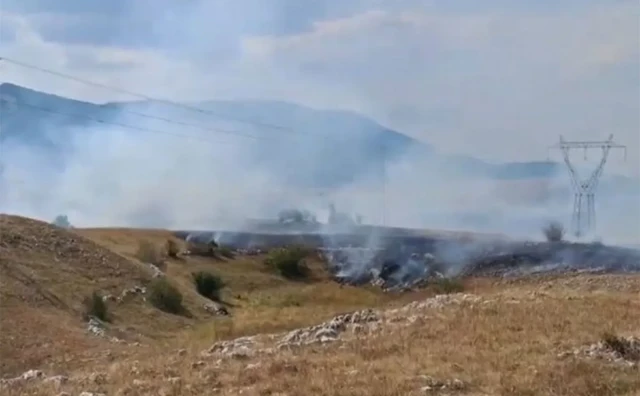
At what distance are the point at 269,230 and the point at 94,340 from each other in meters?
64.5

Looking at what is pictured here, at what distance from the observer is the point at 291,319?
35906 millimetres

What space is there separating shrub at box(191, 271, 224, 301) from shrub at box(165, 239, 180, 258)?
1160cm

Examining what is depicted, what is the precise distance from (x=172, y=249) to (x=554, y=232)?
39469 millimetres

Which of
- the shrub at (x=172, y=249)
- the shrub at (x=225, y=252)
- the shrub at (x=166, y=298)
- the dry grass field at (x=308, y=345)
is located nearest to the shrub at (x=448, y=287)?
the dry grass field at (x=308, y=345)

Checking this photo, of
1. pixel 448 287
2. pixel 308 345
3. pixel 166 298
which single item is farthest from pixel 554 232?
pixel 308 345

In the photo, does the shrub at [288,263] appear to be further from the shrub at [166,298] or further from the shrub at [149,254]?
the shrub at [166,298]

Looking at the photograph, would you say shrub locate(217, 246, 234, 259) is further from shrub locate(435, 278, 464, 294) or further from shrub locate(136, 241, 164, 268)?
shrub locate(435, 278, 464, 294)

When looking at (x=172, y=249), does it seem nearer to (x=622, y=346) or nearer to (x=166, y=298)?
(x=166, y=298)

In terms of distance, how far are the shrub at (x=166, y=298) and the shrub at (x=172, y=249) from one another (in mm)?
21887

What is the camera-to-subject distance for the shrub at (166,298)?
42.5 meters

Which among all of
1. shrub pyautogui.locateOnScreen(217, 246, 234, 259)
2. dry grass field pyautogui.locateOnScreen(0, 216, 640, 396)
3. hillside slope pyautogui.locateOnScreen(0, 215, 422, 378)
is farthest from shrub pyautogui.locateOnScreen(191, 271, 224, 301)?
shrub pyautogui.locateOnScreen(217, 246, 234, 259)

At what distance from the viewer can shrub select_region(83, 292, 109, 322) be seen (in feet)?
124

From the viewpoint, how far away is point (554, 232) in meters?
92.7

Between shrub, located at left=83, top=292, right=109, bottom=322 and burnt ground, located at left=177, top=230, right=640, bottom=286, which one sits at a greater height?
burnt ground, located at left=177, top=230, right=640, bottom=286
